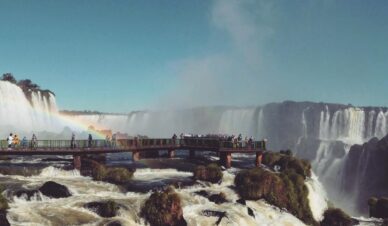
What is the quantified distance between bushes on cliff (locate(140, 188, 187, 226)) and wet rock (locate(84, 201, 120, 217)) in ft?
5.46

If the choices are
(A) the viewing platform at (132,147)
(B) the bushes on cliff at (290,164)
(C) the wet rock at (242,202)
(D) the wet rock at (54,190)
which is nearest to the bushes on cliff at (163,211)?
(D) the wet rock at (54,190)

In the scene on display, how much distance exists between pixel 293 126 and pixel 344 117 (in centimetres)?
1353

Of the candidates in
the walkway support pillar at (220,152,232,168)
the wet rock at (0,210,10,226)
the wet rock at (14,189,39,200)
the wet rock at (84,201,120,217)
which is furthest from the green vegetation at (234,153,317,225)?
the wet rock at (0,210,10,226)

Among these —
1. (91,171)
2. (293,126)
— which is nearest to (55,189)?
(91,171)

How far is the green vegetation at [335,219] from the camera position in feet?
124

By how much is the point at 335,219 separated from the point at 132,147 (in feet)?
64.0

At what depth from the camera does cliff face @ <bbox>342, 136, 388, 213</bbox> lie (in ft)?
209

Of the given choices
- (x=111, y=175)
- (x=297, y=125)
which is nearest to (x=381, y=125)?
(x=297, y=125)

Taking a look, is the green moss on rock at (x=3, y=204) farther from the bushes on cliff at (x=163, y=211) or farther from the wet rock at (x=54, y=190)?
the bushes on cliff at (x=163, y=211)

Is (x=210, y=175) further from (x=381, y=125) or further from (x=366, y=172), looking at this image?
(x=381, y=125)

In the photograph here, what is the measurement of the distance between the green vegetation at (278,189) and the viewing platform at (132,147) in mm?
6575

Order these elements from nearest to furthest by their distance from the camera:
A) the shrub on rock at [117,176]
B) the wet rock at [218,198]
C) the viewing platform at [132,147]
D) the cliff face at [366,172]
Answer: the wet rock at [218,198], the shrub on rock at [117,176], the viewing platform at [132,147], the cliff face at [366,172]

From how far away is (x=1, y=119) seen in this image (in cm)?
7425

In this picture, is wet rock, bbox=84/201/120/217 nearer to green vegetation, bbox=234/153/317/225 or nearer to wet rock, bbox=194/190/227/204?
wet rock, bbox=194/190/227/204
